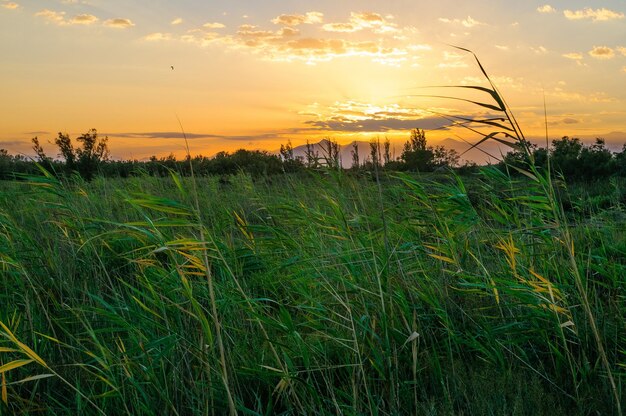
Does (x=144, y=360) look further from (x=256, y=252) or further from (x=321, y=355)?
(x=256, y=252)

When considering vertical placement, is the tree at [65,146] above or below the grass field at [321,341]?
above

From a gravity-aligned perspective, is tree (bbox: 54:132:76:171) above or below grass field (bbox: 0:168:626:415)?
above

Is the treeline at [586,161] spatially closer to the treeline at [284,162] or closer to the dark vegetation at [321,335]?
the treeline at [284,162]

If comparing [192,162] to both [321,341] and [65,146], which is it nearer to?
[65,146]

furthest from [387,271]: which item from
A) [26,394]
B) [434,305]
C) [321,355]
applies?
[26,394]

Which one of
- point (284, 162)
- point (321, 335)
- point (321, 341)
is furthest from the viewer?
point (284, 162)

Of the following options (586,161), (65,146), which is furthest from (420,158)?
(65,146)

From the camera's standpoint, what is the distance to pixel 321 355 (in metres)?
2.67

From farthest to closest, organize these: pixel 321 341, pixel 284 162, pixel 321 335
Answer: pixel 284 162 → pixel 321 341 → pixel 321 335

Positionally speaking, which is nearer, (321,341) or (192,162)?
(321,341)

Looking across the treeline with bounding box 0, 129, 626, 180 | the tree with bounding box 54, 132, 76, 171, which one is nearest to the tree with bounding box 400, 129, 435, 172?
the treeline with bounding box 0, 129, 626, 180

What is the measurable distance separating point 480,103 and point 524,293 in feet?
3.98

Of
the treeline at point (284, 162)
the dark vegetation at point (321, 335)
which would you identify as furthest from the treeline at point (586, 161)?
the dark vegetation at point (321, 335)

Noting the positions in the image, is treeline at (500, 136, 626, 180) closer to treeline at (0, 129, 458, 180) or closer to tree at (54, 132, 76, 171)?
treeline at (0, 129, 458, 180)
